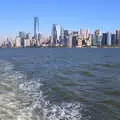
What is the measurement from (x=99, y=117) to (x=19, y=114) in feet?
9.87

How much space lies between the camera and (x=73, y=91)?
774 inches

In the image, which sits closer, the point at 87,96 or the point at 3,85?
the point at 87,96

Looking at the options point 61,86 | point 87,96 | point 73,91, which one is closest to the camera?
point 87,96

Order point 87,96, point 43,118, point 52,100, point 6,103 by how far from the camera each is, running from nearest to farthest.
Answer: point 43,118, point 6,103, point 52,100, point 87,96

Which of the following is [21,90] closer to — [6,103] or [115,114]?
[6,103]

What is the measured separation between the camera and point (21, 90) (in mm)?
18984

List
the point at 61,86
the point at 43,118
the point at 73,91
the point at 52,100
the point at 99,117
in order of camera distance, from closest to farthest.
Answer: the point at 43,118
the point at 99,117
the point at 52,100
the point at 73,91
the point at 61,86

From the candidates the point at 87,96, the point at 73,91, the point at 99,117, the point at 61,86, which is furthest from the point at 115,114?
the point at 61,86

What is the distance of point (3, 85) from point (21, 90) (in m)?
2.03

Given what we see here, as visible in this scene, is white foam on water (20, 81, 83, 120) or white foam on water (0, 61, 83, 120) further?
white foam on water (20, 81, 83, 120)

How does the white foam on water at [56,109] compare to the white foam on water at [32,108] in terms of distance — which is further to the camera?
the white foam on water at [56,109]

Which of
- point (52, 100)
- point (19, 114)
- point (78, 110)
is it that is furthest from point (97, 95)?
point (19, 114)

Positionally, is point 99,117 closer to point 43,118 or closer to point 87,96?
point 43,118

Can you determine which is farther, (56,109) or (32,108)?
(56,109)
